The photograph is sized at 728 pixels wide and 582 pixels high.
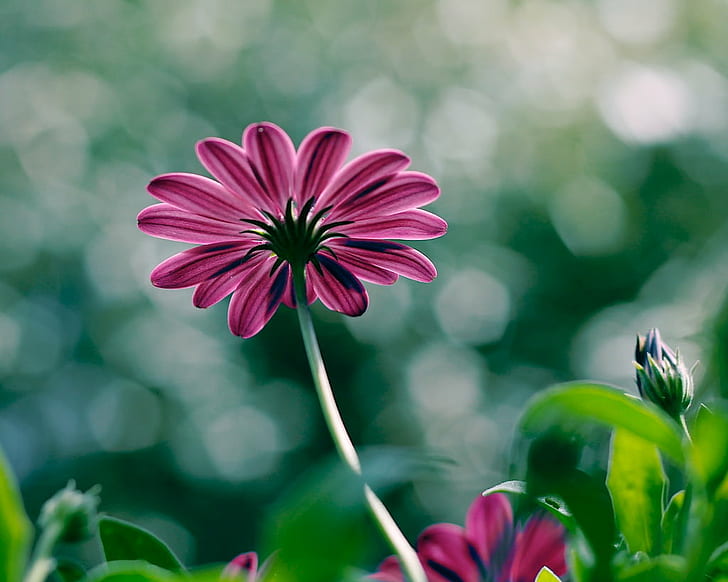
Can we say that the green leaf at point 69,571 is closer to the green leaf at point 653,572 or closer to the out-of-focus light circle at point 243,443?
the green leaf at point 653,572

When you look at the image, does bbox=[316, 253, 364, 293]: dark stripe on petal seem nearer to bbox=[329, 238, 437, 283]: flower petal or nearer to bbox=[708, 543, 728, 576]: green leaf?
bbox=[329, 238, 437, 283]: flower petal

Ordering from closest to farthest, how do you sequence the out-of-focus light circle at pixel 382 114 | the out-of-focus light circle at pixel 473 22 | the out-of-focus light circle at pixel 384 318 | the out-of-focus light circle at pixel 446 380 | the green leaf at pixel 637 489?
1. the green leaf at pixel 637 489
2. the out-of-focus light circle at pixel 384 318
3. the out-of-focus light circle at pixel 446 380
4. the out-of-focus light circle at pixel 382 114
5. the out-of-focus light circle at pixel 473 22

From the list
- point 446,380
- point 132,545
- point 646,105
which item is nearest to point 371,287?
point 446,380

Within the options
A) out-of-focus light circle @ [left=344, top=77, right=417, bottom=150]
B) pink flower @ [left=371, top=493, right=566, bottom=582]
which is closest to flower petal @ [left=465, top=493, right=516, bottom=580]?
pink flower @ [left=371, top=493, right=566, bottom=582]

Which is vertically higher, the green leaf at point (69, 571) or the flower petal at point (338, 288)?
the flower petal at point (338, 288)

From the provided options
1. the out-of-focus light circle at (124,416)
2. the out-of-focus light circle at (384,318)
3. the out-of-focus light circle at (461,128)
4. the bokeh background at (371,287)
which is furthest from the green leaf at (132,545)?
the out-of-focus light circle at (461,128)

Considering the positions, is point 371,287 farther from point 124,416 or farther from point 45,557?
point 45,557

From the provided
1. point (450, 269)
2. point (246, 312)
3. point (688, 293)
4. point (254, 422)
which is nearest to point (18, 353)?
point (254, 422)
